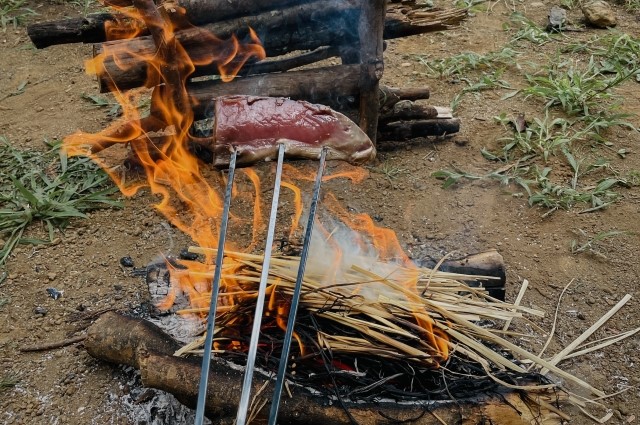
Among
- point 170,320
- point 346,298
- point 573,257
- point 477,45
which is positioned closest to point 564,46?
point 477,45

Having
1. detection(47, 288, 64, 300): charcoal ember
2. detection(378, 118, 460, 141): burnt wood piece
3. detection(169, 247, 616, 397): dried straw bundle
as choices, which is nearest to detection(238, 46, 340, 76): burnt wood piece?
detection(378, 118, 460, 141): burnt wood piece

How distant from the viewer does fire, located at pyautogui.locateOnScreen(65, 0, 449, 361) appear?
11.5 ft

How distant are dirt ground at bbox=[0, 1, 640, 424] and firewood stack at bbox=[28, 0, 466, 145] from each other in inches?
29.6

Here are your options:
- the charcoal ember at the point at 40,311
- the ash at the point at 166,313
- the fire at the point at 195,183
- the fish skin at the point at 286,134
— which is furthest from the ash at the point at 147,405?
the fish skin at the point at 286,134

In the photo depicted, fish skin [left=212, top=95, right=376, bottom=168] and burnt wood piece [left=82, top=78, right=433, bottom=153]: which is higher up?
fish skin [left=212, top=95, right=376, bottom=168]

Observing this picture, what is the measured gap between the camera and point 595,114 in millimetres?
5809

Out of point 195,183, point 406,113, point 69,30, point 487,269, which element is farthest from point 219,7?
point 487,269

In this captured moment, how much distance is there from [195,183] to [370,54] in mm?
1788

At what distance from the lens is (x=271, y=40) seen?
4684mm

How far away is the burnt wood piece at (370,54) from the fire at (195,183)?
60 cm

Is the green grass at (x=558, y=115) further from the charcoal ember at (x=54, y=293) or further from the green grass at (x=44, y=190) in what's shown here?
the charcoal ember at (x=54, y=293)

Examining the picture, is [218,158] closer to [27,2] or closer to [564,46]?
[564,46]

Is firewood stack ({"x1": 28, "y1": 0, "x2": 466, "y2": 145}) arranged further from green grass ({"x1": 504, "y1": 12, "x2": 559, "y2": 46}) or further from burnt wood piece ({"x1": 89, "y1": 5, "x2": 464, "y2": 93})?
green grass ({"x1": 504, "y1": 12, "x2": 559, "y2": 46})

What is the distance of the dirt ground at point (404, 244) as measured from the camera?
11.1ft
